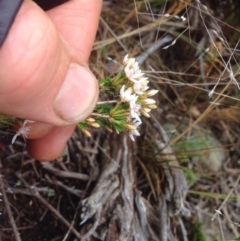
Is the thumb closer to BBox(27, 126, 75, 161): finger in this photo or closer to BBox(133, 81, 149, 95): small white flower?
BBox(133, 81, 149, 95): small white flower

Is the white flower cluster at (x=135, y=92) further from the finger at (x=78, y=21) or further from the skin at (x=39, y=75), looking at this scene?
the finger at (x=78, y=21)

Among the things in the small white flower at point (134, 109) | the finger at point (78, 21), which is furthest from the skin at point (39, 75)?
the finger at point (78, 21)

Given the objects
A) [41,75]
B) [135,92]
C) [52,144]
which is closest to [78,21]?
[52,144]

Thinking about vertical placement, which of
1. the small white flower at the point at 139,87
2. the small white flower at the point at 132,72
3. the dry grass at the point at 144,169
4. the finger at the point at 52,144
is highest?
the small white flower at the point at 132,72

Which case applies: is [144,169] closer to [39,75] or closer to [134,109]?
[134,109]

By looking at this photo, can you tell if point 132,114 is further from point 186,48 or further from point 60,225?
point 186,48

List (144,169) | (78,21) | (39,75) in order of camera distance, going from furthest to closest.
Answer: (144,169)
(78,21)
(39,75)

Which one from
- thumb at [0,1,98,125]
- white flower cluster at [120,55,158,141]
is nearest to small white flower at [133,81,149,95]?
white flower cluster at [120,55,158,141]
